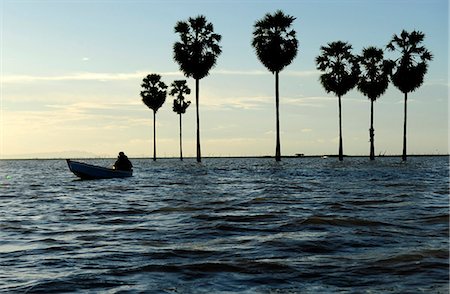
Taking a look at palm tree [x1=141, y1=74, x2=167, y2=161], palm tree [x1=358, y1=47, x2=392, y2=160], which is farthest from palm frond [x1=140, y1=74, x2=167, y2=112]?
palm tree [x1=358, y1=47, x2=392, y2=160]

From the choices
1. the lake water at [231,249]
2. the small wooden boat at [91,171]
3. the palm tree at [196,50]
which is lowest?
the lake water at [231,249]

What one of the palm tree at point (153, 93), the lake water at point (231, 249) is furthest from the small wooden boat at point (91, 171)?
the palm tree at point (153, 93)

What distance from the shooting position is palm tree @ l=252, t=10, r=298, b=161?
2464 inches

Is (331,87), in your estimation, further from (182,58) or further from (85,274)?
(85,274)

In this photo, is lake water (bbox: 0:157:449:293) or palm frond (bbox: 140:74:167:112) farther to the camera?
palm frond (bbox: 140:74:167:112)

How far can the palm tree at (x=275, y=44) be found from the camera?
6259 centimetres

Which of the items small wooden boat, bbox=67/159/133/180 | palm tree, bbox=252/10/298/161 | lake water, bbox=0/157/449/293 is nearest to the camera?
lake water, bbox=0/157/449/293

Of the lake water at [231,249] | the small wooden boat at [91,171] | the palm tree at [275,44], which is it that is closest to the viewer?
the lake water at [231,249]

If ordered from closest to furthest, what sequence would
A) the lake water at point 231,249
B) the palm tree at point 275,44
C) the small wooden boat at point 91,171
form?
the lake water at point 231,249, the small wooden boat at point 91,171, the palm tree at point 275,44

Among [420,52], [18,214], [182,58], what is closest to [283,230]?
[18,214]

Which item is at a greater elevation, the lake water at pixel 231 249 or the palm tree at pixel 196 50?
the palm tree at pixel 196 50

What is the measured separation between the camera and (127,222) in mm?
12469

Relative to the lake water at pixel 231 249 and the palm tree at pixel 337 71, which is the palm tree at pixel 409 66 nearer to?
the palm tree at pixel 337 71

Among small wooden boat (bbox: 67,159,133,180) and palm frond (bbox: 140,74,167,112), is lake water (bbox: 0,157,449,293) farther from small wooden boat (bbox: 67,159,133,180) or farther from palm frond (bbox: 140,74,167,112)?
palm frond (bbox: 140,74,167,112)
